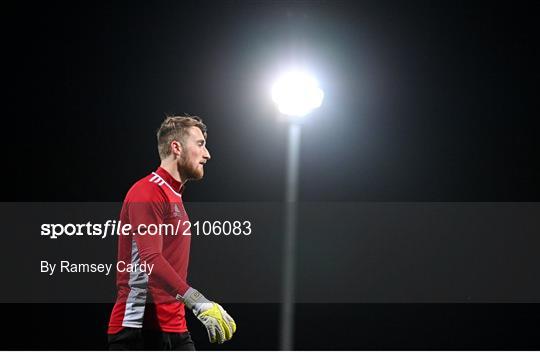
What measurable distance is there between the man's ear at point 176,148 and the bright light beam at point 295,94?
0.50 metres

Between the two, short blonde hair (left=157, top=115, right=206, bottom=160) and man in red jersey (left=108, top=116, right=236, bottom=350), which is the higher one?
short blonde hair (left=157, top=115, right=206, bottom=160)

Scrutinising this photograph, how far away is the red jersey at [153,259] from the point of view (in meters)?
2.17

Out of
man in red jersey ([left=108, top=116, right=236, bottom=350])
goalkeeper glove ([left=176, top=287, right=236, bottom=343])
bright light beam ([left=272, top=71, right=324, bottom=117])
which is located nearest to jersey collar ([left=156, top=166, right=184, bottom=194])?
man in red jersey ([left=108, top=116, right=236, bottom=350])

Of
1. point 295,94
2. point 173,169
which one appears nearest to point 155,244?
point 173,169

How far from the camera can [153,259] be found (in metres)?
2.16

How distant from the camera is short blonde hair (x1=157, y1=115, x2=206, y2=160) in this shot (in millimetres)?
2377

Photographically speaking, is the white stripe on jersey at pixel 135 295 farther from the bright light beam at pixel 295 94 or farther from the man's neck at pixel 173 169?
the bright light beam at pixel 295 94

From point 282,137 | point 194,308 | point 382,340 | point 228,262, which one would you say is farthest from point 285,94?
Answer: point 382,340

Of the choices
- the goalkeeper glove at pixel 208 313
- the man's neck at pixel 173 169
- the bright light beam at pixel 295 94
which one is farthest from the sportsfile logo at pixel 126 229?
the bright light beam at pixel 295 94

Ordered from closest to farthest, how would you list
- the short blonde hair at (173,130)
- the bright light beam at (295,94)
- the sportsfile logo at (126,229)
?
the sportsfile logo at (126,229) < the short blonde hair at (173,130) < the bright light beam at (295,94)

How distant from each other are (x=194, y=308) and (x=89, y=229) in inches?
23.5

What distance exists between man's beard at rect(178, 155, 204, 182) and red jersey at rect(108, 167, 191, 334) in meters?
0.05

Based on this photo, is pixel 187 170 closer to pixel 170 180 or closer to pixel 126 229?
pixel 170 180

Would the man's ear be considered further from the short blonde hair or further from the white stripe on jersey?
the white stripe on jersey
